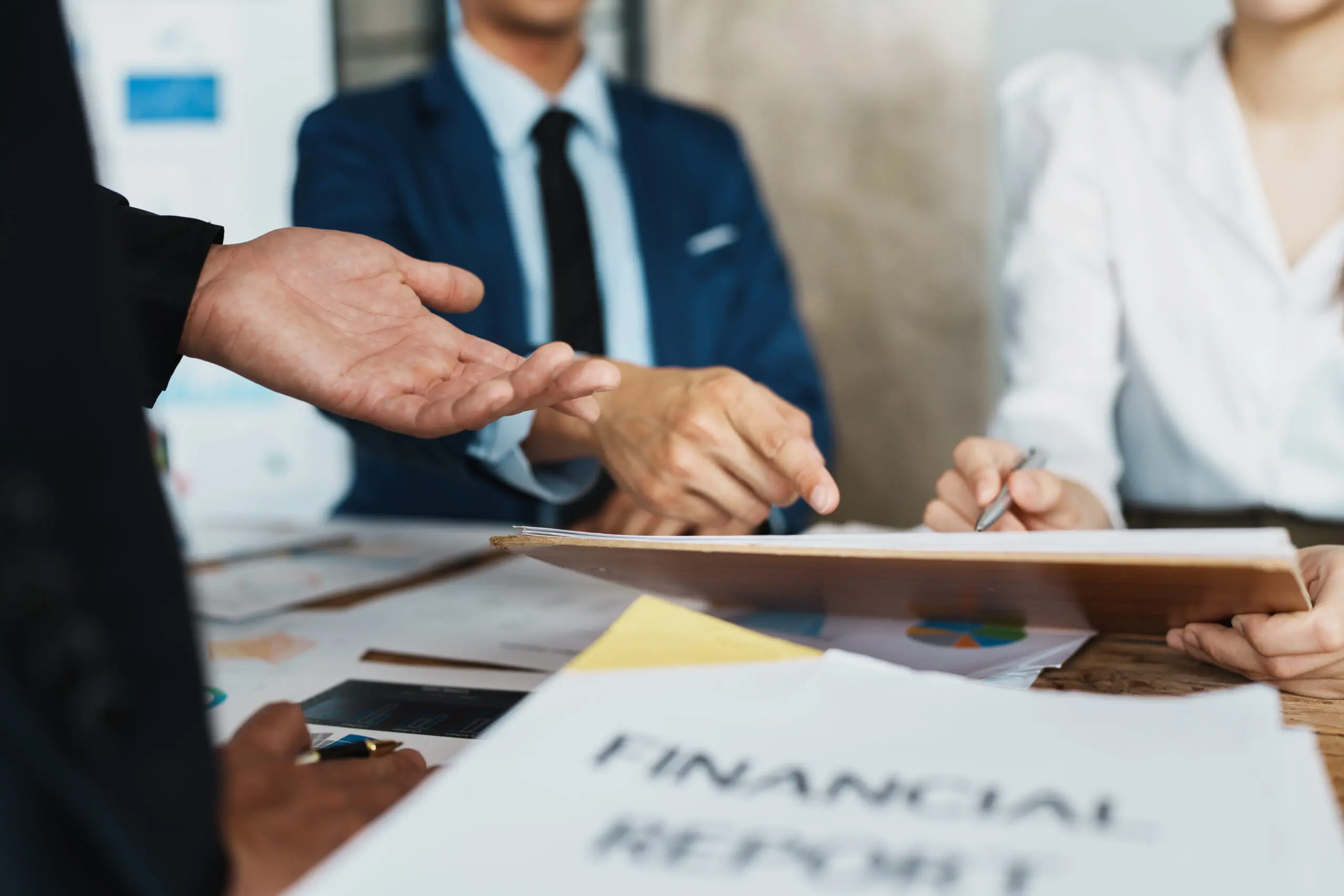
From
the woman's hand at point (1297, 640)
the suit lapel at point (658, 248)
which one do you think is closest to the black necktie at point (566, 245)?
the suit lapel at point (658, 248)

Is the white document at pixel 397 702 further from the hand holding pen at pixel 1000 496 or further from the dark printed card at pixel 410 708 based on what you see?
the hand holding pen at pixel 1000 496

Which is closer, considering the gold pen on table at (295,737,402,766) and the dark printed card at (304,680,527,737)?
the gold pen on table at (295,737,402,766)

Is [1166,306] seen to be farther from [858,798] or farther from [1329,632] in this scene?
[858,798]

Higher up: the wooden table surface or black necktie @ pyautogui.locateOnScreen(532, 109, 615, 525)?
black necktie @ pyautogui.locateOnScreen(532, 109, 615, 525)

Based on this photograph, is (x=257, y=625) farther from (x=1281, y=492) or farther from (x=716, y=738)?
(x=1281, y=492)

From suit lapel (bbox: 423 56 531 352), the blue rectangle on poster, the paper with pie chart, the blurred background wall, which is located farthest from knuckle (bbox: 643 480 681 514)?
the blue rectangle on poster

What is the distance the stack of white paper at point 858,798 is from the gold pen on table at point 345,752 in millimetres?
126

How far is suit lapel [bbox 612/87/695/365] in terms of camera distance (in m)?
1.75

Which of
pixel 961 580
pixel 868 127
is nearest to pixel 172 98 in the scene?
pixel 868 127

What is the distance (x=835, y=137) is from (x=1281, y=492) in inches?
64.6

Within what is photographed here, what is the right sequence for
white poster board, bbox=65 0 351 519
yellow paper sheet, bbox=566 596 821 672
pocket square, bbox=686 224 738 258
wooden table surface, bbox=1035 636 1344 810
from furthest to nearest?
white poster board, bbox=65 0 351 519, pocket square, bbox=686 224 738 258, wooden table surface, bbox=1035 636 1344 810, yellow paper sheet, bbox=566 596 821 672

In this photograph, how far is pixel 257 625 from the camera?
899mm

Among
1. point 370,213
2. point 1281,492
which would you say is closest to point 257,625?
point 370,213

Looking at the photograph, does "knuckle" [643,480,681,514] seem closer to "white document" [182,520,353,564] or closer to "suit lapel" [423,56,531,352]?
"white document" [182,520,353,564]
